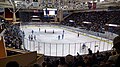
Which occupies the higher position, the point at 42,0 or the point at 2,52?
the point at 42,0

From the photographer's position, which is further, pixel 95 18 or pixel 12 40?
pixel 95 18

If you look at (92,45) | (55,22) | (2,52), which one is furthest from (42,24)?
(2,52)

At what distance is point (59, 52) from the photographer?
53.1ft

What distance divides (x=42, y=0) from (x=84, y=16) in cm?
2444

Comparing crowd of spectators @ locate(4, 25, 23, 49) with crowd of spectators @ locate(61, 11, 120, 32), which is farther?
crowd of spectators @ locate(61, 11, 120, 32)

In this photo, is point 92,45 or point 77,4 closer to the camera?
point 92,45

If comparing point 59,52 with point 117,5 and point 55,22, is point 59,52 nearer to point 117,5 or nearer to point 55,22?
point 117,5

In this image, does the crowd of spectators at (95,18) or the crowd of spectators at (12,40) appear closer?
the crowd of spectators at (12,40)

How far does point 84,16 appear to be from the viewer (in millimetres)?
48000

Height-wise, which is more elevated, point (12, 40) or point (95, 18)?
point (12, 40)

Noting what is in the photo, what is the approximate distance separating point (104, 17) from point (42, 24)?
13.9m

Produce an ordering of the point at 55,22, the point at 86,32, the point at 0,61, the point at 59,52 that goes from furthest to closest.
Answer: the point at 55,22 → the point at 86,32 → the point at 59,52 → the point at 0,61

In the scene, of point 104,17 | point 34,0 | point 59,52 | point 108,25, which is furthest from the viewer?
point 104,17

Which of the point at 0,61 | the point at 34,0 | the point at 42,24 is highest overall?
the point at 34,0
